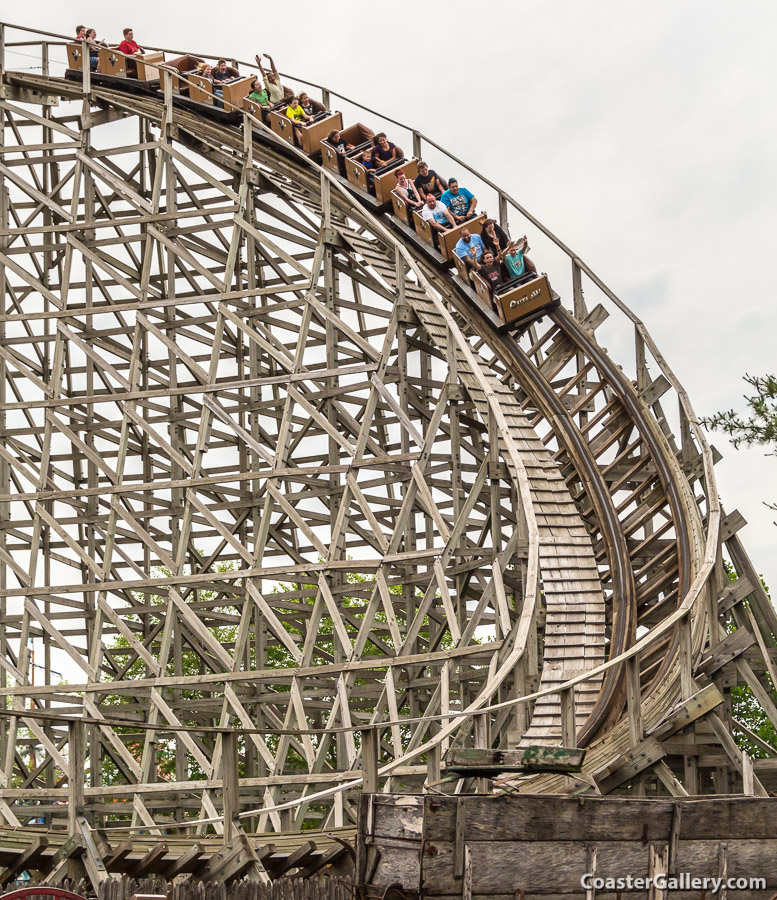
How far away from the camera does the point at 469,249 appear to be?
18344 mm

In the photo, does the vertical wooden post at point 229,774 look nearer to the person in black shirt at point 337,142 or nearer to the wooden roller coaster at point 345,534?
the wooden roller coaster at point 345,534

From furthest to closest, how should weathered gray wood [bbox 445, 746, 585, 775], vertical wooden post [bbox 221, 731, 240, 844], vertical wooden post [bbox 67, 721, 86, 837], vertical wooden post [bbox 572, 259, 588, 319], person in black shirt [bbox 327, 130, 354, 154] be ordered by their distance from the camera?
1. person in black shirt [bbox 327, 130, 354, 154]
2. vertical wooden post [bbox 572, 259, 588, 319]
3. vertical wooden post [bbox 221, 731, 240, 844]
4. vertical wooden post [bbox 67, 721, 86, 837]
5. weathered gray wood [bbox 445, 746, 585, 775]

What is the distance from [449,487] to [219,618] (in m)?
3.33

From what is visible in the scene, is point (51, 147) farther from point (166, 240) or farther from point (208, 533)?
point (208, 533)

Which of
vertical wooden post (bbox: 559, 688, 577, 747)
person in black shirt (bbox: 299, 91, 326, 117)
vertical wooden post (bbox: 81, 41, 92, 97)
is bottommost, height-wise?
vertical wooden post (bbox: 559, 688, 577, 747)

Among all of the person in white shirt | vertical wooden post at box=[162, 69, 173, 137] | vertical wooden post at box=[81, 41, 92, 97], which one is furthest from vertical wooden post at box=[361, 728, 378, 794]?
vertical wooden post at box=[81, 41, 92, 97]

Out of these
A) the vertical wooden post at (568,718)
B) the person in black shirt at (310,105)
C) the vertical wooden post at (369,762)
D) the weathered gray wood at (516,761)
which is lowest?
the weathered gray wood at (516,761)

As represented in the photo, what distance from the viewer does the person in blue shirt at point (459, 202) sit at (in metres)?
19.2

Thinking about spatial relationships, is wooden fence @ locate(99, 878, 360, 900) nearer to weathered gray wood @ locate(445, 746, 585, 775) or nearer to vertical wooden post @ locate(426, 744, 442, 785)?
weathered gray wood @ locate(445, 746, 585, 775)

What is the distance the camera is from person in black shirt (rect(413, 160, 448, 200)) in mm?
19734

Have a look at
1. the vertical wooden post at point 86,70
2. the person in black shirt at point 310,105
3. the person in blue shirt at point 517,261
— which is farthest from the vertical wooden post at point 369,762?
the person in black shirt at point 310,105

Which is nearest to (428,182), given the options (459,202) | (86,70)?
(459,202)

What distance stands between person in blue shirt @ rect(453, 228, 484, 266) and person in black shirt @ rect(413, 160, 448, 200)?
1411 mm

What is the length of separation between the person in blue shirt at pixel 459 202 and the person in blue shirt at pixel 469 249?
787 millimetres
